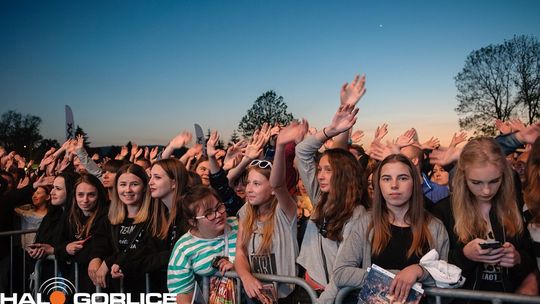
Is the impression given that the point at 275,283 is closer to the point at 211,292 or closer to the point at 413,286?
the point at 211,292

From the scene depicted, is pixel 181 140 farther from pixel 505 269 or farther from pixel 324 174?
pixel 505 269

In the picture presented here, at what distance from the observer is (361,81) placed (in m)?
3.95

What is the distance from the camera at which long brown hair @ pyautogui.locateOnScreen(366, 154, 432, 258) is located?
310cm

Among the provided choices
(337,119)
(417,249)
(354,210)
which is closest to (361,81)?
(337,119)

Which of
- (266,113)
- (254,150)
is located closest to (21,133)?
(266,113)

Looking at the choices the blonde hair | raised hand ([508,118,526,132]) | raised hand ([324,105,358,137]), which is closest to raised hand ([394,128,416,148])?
raised hand ([508,118,526,132])

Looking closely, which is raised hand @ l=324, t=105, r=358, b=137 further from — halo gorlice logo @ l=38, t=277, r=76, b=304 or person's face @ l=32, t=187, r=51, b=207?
person's face @ l=32, t=187, r=51, b=207

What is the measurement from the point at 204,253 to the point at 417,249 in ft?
5.37

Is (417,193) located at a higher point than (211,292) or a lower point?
higher

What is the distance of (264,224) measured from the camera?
3.93 m

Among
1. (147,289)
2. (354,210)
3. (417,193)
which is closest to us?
(417,193)

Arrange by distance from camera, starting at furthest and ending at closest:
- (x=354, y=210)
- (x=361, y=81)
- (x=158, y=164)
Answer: (x=158, y=164)
(x=361, y=81)
(x=354, y=210)

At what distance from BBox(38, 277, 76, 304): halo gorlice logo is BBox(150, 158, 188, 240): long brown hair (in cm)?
122

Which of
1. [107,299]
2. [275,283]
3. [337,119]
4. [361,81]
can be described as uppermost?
[361,81]
